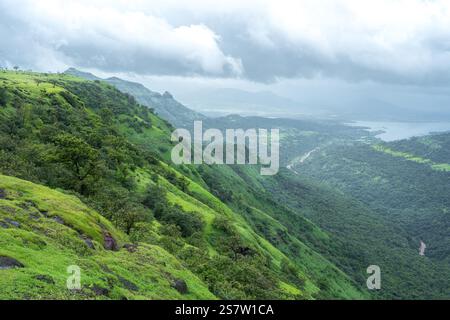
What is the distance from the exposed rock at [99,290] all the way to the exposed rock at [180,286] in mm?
11151

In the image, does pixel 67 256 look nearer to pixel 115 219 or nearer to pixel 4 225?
pixel 4 225

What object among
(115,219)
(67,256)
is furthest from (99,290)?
(115,219)

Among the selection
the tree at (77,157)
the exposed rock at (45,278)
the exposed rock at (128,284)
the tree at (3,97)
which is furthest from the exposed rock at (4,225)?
the tree at (3,97)

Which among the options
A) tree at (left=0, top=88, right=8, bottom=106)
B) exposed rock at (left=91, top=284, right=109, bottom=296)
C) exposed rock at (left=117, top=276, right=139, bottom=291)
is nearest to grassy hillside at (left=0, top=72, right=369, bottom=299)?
exposed rock at (left=117, top=276, right=139, bottom=291)

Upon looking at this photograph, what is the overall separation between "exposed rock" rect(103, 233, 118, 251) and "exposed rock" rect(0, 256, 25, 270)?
17084 mm

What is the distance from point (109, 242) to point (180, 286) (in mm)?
12117

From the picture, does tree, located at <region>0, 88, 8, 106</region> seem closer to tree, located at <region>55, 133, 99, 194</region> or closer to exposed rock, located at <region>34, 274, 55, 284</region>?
tree, located at <region>55, 133, 99, 194</region>

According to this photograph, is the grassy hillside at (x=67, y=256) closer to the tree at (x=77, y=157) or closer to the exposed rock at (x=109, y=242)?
the exposed rock at (x=109, y=242)

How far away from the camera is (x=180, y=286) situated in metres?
44.5

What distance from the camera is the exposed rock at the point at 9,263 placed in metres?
31.5

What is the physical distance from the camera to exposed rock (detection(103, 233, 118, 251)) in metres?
50.0
